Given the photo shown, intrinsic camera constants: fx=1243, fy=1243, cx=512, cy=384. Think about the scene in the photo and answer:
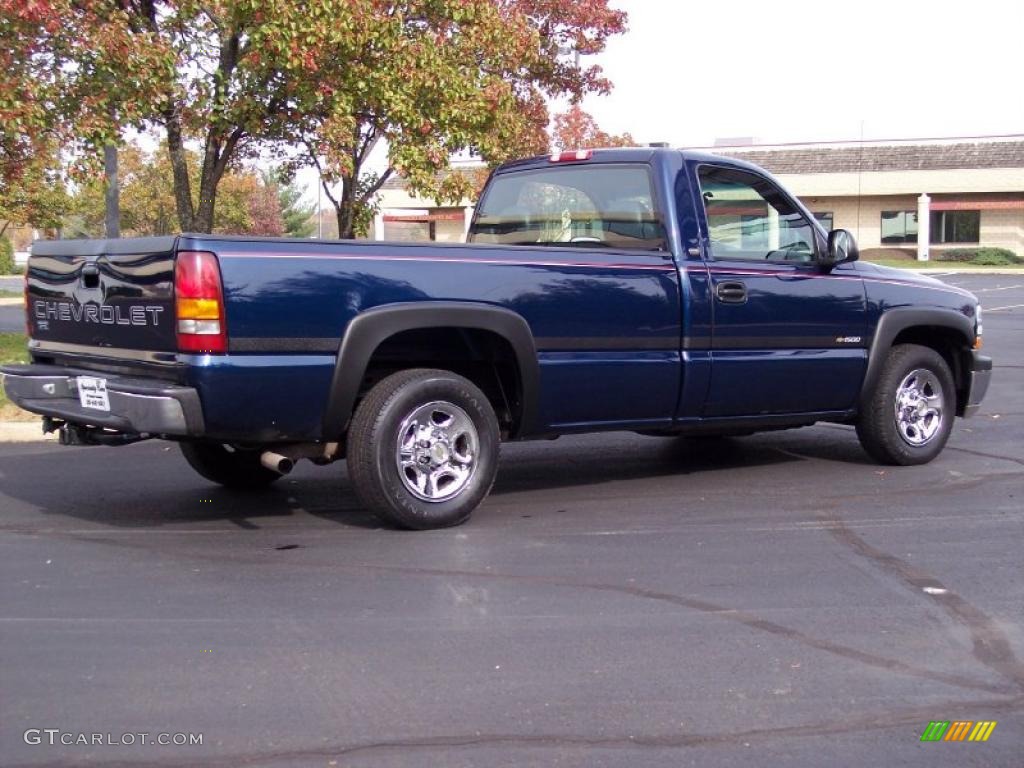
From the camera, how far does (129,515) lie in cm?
698

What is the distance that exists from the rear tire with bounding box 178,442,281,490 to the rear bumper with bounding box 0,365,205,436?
109 cm

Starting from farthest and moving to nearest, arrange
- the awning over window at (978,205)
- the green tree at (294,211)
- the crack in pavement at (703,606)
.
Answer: the awning over window at (978,205)
the green tree at (294,211)
the crack in pavement at (703,606)

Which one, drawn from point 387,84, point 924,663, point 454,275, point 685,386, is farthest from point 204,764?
point 387,84

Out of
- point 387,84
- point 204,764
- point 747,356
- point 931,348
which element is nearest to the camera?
point 204,764

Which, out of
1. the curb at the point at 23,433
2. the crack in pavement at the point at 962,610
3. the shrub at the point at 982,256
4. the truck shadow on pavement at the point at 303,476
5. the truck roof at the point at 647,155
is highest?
the truck roof at the point at 647,155

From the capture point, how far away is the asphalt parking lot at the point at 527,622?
390 centimetres

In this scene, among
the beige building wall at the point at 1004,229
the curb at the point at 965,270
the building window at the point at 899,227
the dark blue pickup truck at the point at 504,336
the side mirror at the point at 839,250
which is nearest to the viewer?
the dark blue pickup truck at the point at 504,336

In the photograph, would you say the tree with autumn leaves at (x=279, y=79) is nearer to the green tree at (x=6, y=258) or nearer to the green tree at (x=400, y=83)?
the green tree at (x=400, y=83)

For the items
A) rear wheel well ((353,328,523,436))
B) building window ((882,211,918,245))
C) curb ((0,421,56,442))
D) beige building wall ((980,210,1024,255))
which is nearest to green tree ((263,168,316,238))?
building window ((882,211,918,245))

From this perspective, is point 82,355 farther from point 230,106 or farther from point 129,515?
point 230,106

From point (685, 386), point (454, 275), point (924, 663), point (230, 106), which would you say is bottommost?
point (924, 663)

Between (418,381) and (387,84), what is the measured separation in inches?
261

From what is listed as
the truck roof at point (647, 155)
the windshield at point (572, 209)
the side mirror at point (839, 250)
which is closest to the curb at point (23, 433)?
the windshield at point (572, 209)

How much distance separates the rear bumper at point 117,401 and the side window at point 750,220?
10.9ft
